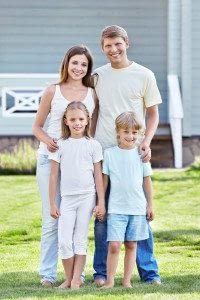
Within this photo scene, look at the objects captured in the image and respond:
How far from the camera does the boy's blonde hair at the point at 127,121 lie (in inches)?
300

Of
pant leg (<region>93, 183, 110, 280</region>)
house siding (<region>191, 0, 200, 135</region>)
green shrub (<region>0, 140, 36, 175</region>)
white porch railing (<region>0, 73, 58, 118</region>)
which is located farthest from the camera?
house siding (<region>191, 0, 200, 135</region>)

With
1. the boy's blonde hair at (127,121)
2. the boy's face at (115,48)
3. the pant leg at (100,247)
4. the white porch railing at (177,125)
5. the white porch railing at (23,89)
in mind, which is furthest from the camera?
the white porch railing at (23,89)

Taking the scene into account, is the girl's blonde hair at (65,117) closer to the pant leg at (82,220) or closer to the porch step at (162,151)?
the pant leg at (82,220)

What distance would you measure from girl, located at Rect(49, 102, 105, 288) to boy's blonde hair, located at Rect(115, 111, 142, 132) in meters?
0.21

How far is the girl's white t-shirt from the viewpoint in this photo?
7.67 meters

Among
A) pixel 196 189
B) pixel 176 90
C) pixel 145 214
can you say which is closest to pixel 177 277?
pixel 145 214

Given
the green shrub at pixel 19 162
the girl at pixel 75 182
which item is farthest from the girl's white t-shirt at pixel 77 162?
the green shrub at pixel 19 162

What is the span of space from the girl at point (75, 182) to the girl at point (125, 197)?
0.09 metres

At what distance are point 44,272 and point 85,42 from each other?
40.3 ft

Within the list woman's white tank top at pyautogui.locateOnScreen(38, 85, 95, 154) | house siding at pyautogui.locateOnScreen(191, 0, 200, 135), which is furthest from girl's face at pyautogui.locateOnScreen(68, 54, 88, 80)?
house siding at pyautogui.locateOnScreen(191, 0, 200, 135)

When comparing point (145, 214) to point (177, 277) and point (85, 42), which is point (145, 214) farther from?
point (85, 42)

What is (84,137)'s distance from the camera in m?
7.74

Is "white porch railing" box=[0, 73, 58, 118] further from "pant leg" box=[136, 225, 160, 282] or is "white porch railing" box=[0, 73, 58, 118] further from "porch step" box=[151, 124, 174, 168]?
"pant leg" box=[136, 225, 160, 282]

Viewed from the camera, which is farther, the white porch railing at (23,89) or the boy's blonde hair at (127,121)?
the white porch railing at (23,89)
